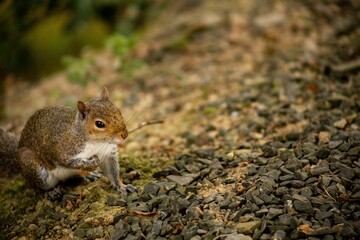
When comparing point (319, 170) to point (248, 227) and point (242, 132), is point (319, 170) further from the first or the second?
point (242, 132)

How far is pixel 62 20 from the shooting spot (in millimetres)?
8859

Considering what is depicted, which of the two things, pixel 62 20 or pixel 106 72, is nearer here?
pixel 106 72

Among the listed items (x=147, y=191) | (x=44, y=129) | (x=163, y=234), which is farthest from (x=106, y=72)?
(x=163, y=234)

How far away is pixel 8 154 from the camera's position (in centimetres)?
391

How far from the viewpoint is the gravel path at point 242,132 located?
3.03m

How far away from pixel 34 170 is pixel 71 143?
1.34 ft

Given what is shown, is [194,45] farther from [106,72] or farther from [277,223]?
[277,223]

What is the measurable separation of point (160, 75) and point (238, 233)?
12.4 feet

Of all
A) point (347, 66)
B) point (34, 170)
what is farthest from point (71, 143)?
point (347, 66)

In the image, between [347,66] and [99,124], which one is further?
[347,66]

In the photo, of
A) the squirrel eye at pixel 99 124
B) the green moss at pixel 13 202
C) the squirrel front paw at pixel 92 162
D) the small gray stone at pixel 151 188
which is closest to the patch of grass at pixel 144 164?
the small gray stone at pixel 151 188

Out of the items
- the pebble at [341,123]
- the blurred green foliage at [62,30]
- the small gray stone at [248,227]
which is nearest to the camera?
the small gray stone at [248,227]

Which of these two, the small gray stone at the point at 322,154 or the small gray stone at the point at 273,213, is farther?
the small gray stone at the point at 322,154

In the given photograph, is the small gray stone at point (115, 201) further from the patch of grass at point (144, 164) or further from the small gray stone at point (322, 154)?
the small gray stone at point (322, 154)
